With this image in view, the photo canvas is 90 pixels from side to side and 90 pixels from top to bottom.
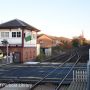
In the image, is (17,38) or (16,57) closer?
(16,57)

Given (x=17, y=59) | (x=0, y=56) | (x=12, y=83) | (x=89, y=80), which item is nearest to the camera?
(x=89, y=80)

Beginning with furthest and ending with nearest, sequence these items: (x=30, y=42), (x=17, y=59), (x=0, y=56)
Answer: (x=30, y=42) < (x=17, y=59) < (x=0, y=56)

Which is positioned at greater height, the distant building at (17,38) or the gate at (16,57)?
the distant building at (17,38)

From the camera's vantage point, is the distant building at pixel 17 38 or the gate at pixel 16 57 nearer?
the gate at pixel 16 57

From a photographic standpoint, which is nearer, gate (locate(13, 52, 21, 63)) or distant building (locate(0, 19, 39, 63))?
gate (locate(13, 52, 21, 63))

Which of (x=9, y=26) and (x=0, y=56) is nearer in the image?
(x=0, y=56)

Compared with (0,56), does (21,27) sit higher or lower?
higher

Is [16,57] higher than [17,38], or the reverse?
[17,38]

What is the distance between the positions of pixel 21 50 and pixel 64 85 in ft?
71.7

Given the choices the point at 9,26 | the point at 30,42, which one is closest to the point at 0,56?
the point at 9,26

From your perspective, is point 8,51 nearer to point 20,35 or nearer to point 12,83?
point 20,35

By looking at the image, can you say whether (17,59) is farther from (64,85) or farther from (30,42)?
(64,85)

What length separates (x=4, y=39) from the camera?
131 feet

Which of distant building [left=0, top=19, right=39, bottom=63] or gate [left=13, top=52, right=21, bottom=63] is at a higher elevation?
distant building [left=0, top=19, right=39, bottom=63]
